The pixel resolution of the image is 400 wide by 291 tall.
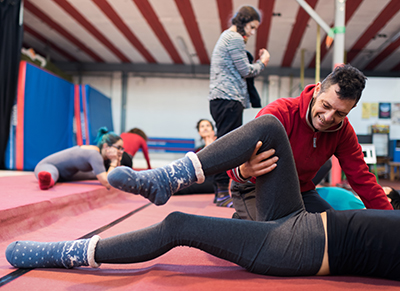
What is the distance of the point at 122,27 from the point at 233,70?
18.1 ft

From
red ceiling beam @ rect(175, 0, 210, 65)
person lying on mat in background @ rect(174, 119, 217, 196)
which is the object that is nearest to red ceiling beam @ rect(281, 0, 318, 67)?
red ceiling beam @ rect(175, 0, 210, 65)

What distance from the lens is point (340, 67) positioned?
1.06m

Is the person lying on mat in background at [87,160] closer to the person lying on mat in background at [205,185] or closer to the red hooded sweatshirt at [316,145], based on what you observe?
the person lying on mat in background at [205,185]

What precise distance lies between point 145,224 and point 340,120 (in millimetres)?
1270

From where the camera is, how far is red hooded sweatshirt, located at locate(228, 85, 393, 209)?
1.18 metres

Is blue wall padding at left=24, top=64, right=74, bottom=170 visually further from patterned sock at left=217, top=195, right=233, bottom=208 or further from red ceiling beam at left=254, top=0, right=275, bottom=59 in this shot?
red ceiling beam at left=254, top=0, right=275, bottom=59

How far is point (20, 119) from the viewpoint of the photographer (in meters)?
4.60

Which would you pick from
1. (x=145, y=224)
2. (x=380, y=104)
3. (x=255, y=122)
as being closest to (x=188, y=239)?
(x=255, y=122)

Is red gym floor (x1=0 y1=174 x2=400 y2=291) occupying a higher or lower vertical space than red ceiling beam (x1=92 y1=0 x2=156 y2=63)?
lower

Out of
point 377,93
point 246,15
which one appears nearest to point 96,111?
point 246,15

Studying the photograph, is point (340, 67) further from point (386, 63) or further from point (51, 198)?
point (386, 63)

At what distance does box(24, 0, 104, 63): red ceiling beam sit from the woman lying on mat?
258 inches

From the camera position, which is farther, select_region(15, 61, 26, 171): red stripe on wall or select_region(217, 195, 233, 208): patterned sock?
select_region(15, 61, 26, 171): red stripe on wall

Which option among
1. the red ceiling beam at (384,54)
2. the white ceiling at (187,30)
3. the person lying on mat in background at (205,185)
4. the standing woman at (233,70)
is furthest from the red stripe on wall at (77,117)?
the red ceiling beam at (384,54)
